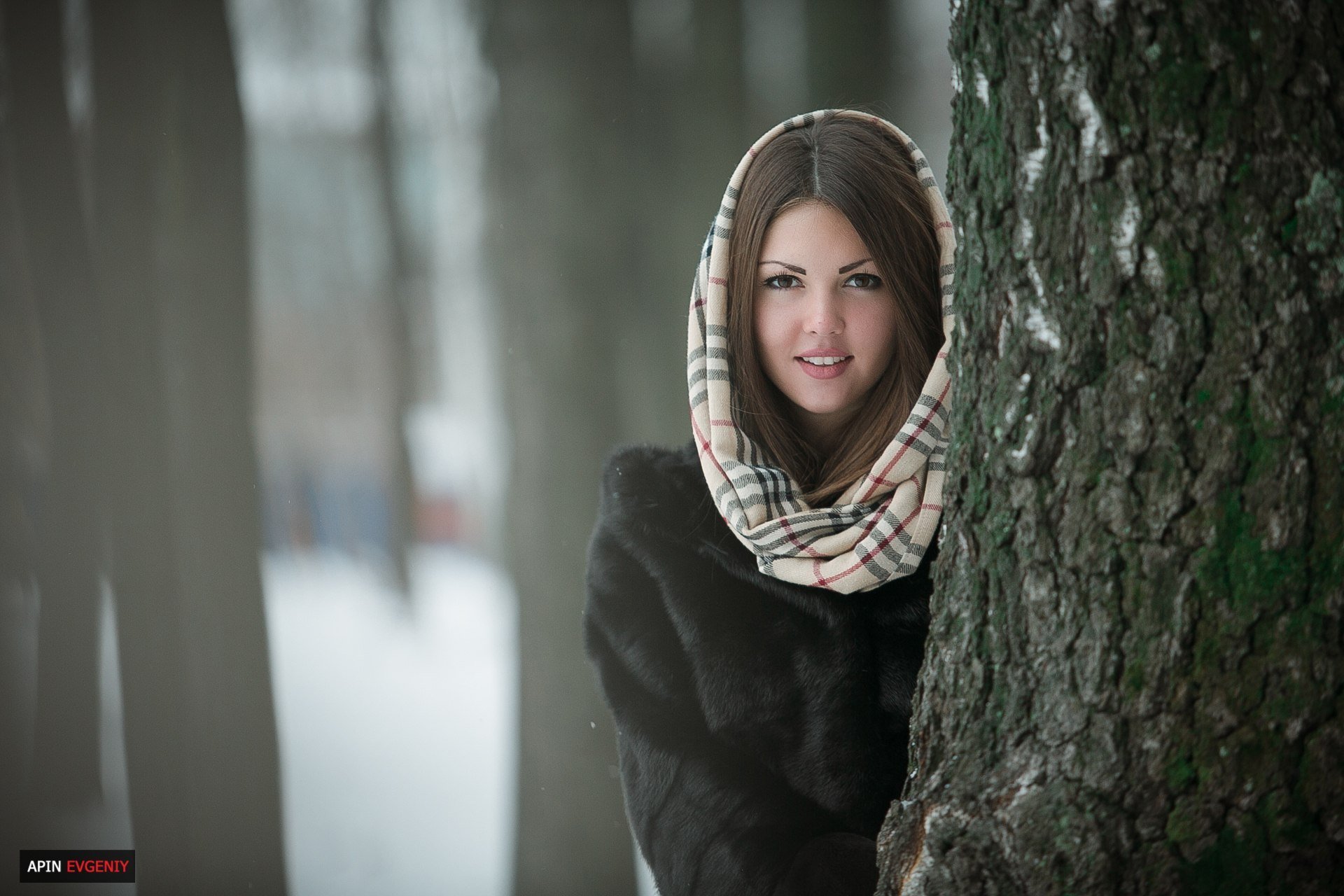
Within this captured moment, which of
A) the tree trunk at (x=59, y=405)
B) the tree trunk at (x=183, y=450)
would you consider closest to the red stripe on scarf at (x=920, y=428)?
the tree trunk at (x=183, y=450)

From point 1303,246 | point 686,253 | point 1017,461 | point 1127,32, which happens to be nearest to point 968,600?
point 1017,461

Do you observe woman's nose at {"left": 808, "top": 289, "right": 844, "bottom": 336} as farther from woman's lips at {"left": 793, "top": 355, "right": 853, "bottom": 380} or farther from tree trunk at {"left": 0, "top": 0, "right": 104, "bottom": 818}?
tree trunk at {"left": 0, "top": 0, "right": 104, "bottom": 818}

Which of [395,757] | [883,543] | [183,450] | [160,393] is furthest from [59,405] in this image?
[883,543]

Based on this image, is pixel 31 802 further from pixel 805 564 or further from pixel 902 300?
pixel 902 300

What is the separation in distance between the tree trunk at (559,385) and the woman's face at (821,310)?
1.61 meters

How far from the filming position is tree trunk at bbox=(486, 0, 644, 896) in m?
3.46

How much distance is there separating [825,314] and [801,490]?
0.34 metres

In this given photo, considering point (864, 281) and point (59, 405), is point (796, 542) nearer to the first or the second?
point (864, 281)

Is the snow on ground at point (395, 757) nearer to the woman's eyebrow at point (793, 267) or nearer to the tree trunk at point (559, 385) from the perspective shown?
the tree trunk at point (559, 385)

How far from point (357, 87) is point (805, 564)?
3891 mm

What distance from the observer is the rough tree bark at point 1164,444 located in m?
1.03

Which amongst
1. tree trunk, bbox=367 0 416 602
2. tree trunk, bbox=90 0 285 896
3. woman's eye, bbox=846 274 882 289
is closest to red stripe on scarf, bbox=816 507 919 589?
woman's eye, bbox=846 274 882 289

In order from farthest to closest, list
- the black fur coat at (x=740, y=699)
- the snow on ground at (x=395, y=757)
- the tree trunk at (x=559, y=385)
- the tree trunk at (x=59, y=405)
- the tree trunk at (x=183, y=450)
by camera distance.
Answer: the snow on ground at (x=395, y=757) < the tree trunk at (x=59, y=405) < the tree trunk at (x=183, y=450) < the tree trunk at (x=559, y=385) < the black fur coat at (x=740, y=699)

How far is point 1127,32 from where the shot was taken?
106 centimetres
